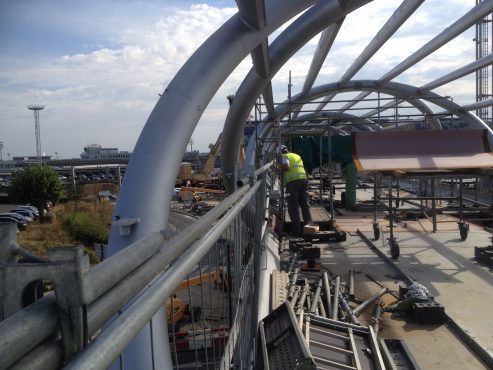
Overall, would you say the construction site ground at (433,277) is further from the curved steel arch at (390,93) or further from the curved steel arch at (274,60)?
the curved steel arch at (390,93)

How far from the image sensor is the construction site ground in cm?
435

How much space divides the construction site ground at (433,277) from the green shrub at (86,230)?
1947 cm

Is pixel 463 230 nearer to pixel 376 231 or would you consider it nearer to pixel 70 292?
pixel 376 231

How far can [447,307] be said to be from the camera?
5.34 metres

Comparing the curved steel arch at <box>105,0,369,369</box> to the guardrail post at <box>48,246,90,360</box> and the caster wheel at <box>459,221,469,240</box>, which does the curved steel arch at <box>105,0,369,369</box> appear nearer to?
the guardrail post at <box>48,246,90,360</box>

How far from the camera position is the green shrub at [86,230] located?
89.0 feet

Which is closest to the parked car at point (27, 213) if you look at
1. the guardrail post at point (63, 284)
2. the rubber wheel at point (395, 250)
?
the rubber wheel at point (395, 250)

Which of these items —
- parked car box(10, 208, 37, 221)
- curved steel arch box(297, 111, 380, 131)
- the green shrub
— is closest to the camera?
curved steel arch box(297, 111, 380, 131)

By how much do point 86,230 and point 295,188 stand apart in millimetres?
20872

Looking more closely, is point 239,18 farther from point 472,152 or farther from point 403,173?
point 472,152

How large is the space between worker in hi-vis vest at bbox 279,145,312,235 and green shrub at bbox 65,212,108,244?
19.6m

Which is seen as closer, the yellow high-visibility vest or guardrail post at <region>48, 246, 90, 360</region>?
guardrail post at <region>48, 246, 90, 360</region>

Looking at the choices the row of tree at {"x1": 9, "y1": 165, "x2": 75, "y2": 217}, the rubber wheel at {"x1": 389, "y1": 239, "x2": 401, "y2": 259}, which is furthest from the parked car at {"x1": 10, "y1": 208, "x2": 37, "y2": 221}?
the rubber wheel at {"x1": 389, "y1": 239, "x2": 401, "y2": 259}

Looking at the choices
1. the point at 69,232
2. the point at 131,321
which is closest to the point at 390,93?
the point at 131,321
